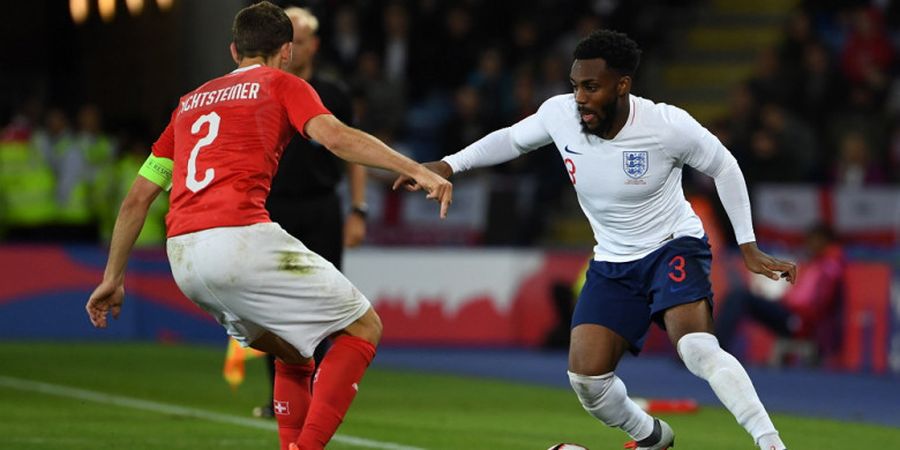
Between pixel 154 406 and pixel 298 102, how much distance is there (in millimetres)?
5104

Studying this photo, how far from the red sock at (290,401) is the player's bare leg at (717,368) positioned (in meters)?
1.72

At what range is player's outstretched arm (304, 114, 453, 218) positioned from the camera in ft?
22.5

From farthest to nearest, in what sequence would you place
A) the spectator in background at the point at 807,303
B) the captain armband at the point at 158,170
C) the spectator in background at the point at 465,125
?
the spectator in background at the point at 465,125, the spectator in background at the point at 807,303, the captain armband at the point at 158,170

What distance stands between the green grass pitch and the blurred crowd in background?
4.35 meters

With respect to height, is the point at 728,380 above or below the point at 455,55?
below

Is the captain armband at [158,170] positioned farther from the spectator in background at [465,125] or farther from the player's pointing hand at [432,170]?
the spectator in background at [465,125]

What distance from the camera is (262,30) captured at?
7.37 meters

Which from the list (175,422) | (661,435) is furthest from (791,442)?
(175,422)

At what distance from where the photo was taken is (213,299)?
23.6 ft

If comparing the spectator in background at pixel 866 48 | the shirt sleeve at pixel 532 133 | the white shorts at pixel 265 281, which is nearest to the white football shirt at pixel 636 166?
the shirt sleeve at pixel 532 133

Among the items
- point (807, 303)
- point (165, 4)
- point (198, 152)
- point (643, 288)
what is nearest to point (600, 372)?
point (643, 288)

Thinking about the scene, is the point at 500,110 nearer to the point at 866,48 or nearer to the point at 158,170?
the point at 866,48

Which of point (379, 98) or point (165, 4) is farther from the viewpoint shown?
point (165, 4)

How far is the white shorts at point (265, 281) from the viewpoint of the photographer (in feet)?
23.2
